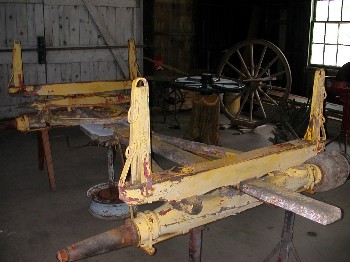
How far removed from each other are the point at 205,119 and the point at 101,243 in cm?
413

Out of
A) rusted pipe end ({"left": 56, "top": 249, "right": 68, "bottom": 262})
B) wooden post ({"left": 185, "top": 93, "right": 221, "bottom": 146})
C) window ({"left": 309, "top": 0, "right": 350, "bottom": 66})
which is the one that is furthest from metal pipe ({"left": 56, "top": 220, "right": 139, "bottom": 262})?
window ({"left": 309, "top": 0, "right": 350, "bottom": 66})

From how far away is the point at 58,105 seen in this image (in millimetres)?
4160

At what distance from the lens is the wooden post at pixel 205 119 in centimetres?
564

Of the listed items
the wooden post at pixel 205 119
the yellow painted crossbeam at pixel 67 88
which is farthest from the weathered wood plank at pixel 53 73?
the yellow painted crossbeam at pixel 67 88

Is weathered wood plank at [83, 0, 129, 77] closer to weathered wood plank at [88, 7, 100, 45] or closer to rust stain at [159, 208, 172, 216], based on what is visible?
weathered wood plank at [88, 7, 100, 45]

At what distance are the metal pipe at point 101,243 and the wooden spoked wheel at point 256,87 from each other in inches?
181

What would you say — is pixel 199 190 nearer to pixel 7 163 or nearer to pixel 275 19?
pixel 7 163

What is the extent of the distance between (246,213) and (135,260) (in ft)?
4.74

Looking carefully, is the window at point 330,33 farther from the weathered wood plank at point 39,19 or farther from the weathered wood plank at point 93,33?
the weathered wood plank at point 39,19

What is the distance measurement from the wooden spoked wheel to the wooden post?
73 centimetres

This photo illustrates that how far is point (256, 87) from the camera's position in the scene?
24.7ft

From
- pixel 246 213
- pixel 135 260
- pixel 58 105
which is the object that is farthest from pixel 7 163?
pixel 246 213

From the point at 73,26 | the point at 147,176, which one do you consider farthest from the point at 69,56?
the point at 147,176

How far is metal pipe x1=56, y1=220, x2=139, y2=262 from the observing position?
171 centimetres
